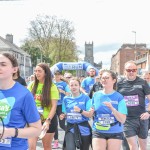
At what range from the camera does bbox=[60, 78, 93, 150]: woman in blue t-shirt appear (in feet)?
20.2

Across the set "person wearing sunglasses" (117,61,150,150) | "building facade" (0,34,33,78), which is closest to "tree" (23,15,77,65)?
"building facade" (0,34,33,78)

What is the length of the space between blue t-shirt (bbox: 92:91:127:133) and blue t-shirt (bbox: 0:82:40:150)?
96.2 inches

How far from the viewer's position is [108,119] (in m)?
5.73

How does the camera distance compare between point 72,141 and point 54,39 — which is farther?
point 54,39

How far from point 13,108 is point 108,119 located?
2.58m

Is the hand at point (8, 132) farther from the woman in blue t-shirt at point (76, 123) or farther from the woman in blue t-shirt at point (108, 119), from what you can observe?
the woman in blue t-shirt at point (76, 123)

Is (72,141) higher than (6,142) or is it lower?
lower

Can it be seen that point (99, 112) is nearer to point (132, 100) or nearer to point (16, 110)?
point (132, 100)

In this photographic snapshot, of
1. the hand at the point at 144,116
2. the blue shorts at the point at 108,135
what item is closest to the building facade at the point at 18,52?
the hand at the point at 144,116

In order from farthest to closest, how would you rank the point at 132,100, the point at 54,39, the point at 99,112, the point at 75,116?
1. the point at 54,39
2. the point at 132,100
3. the point at 75,116
4. the point at 99,112

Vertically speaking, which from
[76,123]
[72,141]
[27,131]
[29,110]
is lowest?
[72,141]

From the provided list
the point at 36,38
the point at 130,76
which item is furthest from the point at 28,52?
the point at 130,76

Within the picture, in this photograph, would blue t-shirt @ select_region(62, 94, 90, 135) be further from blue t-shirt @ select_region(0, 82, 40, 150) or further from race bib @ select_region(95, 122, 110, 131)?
blue t-shirt @ select_region(0, 82, 40, 150)

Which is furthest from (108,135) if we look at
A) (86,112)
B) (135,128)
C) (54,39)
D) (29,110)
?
(54,39)
